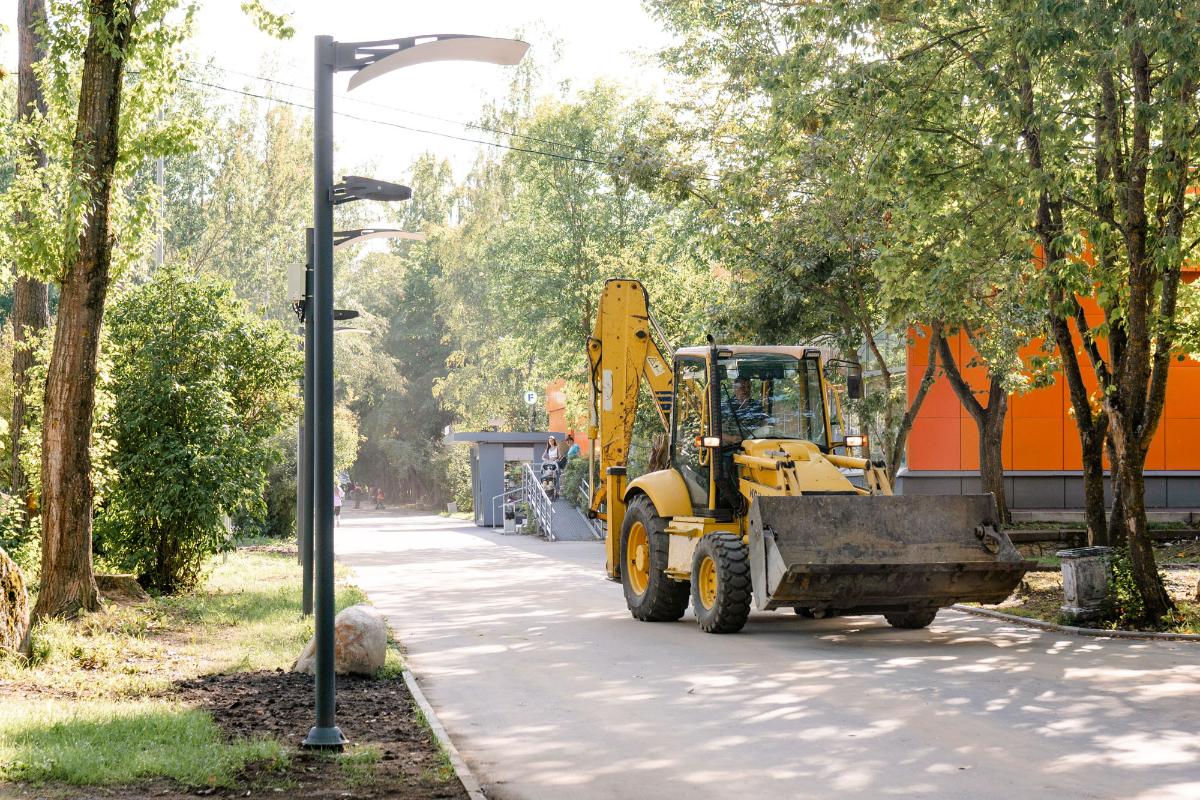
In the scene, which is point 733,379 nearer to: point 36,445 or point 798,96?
point 798,96

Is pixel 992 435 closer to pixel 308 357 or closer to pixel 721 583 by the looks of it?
pixel 721 583

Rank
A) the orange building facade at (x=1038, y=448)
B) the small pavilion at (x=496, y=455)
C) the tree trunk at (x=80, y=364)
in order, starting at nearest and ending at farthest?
the tree trunk at (x=80, y=364)
the orange building facade at (x=1038, y=448)
the small pavilion at (x=496, y=455)

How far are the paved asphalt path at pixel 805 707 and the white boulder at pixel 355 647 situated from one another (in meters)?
0.49

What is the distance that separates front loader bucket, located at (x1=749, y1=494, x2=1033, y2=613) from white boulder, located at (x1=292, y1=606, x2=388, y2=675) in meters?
3.78

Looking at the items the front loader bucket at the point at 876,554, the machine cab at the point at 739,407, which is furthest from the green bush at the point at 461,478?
the front loader bucket at the point at 876,554

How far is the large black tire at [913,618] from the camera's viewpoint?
14.1m

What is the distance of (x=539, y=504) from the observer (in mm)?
36969

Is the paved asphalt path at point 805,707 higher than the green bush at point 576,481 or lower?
lower

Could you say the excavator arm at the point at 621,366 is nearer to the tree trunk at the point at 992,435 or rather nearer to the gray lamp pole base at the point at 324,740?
the gray lamp pole base at the point at 324,740

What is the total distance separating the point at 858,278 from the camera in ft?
76.0

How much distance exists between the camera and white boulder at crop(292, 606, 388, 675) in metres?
10.8

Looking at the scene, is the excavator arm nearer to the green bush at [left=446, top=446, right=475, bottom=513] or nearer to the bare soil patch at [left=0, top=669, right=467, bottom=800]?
the bare soil patch at [left=0, top=669, right=467, bottom=800]

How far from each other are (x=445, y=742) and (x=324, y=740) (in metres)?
0.76

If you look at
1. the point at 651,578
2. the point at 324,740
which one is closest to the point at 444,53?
the point at 324,740
